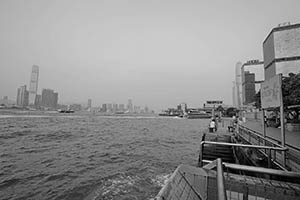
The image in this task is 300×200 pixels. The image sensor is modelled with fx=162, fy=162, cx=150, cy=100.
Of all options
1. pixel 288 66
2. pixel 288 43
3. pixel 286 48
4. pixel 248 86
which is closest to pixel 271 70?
pixel 288 66

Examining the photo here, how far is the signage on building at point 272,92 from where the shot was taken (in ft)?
13.9

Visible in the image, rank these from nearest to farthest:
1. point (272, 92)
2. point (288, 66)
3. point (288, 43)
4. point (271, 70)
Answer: point (272, 92), point (288, 66), point (288, 43), point (271, 70)

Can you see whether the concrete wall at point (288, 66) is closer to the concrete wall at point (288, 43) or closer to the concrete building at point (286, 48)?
the concrete building at point (286, 48)

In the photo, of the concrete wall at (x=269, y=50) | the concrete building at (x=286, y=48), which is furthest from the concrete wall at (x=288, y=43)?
the concrete wall at (x=269, y=50)

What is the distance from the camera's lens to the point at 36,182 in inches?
262

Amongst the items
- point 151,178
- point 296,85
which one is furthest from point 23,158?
point 296,85

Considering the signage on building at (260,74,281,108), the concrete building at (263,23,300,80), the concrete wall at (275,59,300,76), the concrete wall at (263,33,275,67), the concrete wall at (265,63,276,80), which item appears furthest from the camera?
the concrete wall at (263,33,275,67)

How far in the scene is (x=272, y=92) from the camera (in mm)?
4602

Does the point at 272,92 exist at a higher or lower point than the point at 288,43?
lower

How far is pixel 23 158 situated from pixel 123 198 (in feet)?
27.8

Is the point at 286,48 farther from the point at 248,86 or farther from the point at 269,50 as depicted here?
the point at 248,86

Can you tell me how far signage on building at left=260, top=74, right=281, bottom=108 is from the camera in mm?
4246

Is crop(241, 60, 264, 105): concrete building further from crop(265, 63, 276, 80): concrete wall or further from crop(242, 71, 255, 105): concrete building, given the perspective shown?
crop(265, 63, 276, 80): concrete wall

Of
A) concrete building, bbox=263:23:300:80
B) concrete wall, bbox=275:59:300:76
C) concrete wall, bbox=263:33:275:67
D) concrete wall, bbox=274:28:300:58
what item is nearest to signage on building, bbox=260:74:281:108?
concrete building, bbox=263:23:300:80
